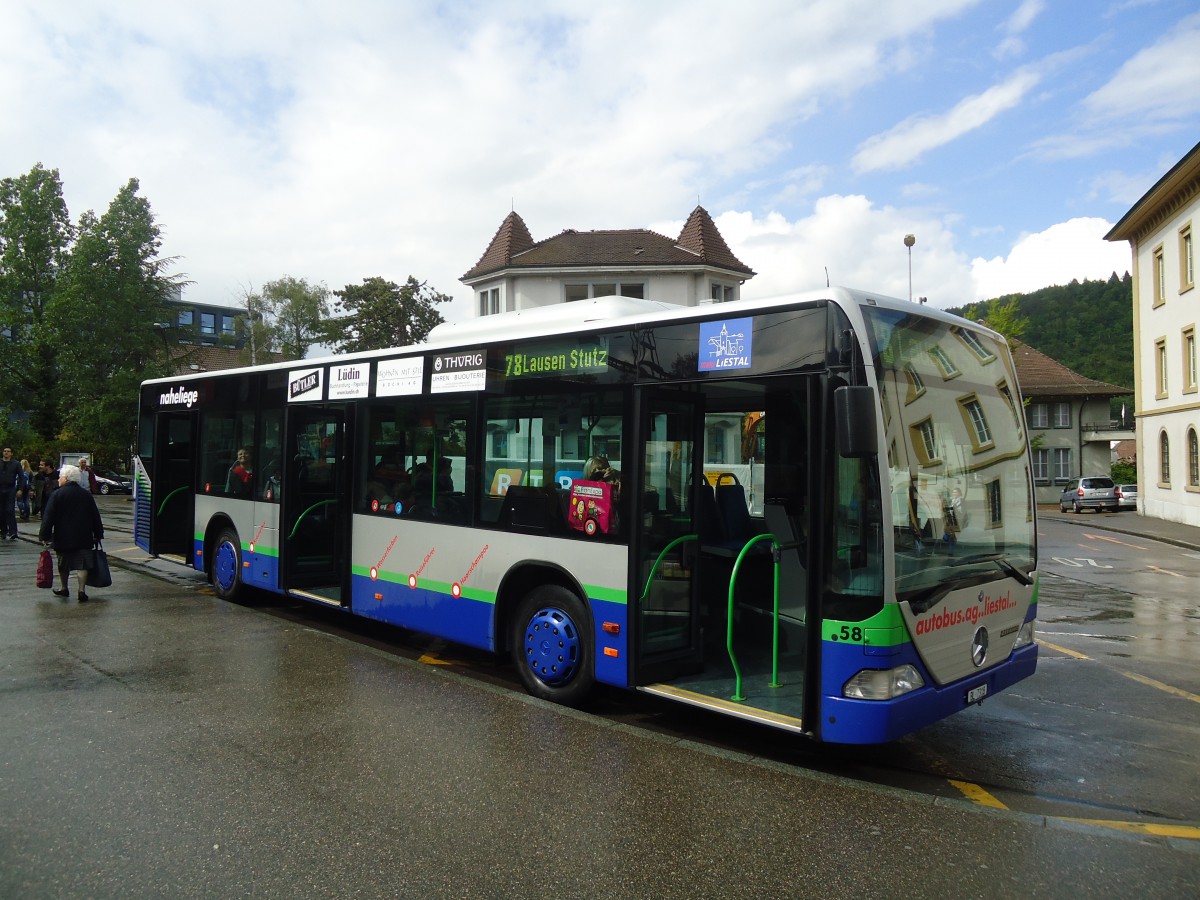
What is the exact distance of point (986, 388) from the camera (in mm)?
5805

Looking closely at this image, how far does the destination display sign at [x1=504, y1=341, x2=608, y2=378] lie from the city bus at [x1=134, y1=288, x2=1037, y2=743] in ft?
0.06

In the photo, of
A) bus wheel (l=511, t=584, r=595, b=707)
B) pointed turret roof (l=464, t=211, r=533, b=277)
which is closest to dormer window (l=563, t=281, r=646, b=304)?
pointed turret roof (l=464, t=211, r=533, b=277)

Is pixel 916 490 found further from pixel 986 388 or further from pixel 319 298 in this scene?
pixel 319 298

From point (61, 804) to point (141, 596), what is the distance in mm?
7490

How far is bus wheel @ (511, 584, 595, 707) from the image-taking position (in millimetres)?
6367

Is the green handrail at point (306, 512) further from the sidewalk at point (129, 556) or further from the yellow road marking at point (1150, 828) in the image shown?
the yellow road marking at point (1150, 828)

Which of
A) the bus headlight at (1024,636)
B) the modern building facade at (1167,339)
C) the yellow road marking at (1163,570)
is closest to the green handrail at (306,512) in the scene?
the bus headlight at (1024,636)

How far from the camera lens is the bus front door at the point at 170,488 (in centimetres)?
1216

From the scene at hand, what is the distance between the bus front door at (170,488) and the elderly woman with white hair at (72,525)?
1218 millimetres

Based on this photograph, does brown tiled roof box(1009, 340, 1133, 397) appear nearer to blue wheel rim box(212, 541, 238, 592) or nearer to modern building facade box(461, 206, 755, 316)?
modern building facade box(461, 206, 755, 316)

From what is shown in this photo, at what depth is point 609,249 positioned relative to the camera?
41375 millimetres

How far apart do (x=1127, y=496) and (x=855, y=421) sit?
42.2 metres

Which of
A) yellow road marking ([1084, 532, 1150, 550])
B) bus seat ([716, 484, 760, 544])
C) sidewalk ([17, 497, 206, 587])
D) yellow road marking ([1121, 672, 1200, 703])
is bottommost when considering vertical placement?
yellow road marking ([1084, 532, 1150, 550])

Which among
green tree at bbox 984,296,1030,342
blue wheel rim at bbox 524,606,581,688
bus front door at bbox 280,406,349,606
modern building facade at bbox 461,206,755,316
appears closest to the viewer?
blue wheel rim at bbox 524,606,581,688
